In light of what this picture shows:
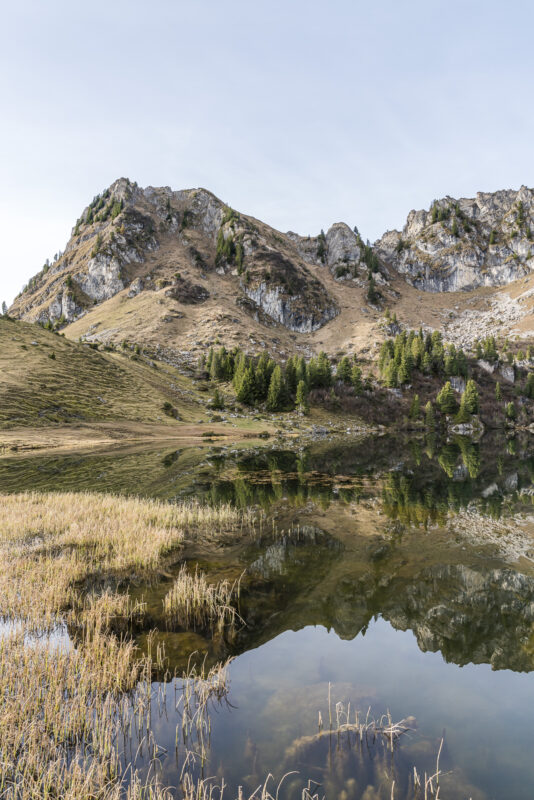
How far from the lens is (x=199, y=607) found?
12.3 m

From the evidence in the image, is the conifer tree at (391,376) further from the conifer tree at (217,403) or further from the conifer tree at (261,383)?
the conifer tree at (217,403)

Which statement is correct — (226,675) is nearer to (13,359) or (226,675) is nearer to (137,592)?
(137,592)

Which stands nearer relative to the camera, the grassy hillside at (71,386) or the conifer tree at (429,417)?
the grassy hillside at (71,386)

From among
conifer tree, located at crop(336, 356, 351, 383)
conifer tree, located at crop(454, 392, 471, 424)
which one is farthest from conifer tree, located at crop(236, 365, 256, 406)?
conifer tree, located at crop(454, 392, 471, 424)

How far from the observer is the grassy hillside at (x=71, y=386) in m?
71.2

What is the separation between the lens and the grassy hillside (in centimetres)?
7119

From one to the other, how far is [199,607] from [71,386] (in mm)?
83181

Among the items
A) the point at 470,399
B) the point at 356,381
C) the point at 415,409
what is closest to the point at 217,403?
the point at 356,381

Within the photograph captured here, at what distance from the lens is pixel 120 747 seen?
6.83m

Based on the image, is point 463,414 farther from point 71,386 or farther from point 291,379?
point 71,386

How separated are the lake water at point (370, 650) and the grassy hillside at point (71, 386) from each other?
193ft

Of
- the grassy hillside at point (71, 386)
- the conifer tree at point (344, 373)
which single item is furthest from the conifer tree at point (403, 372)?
the grassy hillside at point (71, 386)

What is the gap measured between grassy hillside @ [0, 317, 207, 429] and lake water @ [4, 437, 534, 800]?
58.9 metres

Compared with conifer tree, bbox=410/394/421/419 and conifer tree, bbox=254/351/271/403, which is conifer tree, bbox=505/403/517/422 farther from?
conifer tree, bbox=254/351/271/403
